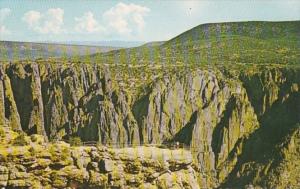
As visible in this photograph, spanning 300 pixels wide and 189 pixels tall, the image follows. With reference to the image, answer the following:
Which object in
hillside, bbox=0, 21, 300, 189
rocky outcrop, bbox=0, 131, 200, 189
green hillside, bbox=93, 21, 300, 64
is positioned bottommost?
hillside, bbox=0, 21, 300, 189

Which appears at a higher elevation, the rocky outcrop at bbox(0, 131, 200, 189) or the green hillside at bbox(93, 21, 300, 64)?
the green hillside at bbox(93, 21, 300, 64)

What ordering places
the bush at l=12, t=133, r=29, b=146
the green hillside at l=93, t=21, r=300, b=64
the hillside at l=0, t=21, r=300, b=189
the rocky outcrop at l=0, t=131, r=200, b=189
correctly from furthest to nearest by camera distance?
the green hillside at l=93, t=21, r=300, b=64, the hillside at l=0, t=21, r=300, b=189, the bush at l=12, t=133, r=29, b=146, the rocky outcrop at l=0, t=131, r=200, b=189

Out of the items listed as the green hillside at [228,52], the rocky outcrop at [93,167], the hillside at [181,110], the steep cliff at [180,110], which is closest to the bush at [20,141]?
the rocky outcrop at [93,167]

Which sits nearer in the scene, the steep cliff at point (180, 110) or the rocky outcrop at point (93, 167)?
the rocky outcrop at point (93, 167)

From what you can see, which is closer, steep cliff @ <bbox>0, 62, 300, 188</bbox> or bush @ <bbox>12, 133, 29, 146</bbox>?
bush @ <bbox>12, 133, 29, 146</bbox>

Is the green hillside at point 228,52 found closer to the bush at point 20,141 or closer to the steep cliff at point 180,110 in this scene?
the steep cliff at point 180,110

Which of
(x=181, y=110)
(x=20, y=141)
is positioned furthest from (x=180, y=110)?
(x=20, y=141)

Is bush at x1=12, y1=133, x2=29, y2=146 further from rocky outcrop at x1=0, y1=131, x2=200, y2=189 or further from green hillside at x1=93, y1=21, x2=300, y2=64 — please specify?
green hillside at x1=93, y1=21, x2=300, y2=64

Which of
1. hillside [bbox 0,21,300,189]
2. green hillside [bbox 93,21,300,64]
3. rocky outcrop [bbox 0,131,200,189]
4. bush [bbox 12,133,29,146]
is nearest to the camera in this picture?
rocky outcrop [bbox 0,131,200,189]

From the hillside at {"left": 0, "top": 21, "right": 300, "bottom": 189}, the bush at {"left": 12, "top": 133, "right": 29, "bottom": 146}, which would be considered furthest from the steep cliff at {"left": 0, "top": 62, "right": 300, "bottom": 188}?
the bush at {"left": 12, "top": 133, "right": 29, "bottom": 146}
